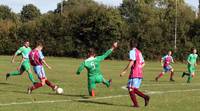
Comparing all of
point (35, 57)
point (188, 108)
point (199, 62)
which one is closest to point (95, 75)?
point (35, 57)

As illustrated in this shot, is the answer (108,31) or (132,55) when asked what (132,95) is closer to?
(132,55)

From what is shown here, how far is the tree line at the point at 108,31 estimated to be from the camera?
73312 mm

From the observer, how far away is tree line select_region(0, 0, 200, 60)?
73.3 m

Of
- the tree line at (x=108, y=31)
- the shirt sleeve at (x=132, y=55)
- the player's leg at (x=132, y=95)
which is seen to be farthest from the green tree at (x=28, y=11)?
the shirt sleeve at (x=132, y=55)

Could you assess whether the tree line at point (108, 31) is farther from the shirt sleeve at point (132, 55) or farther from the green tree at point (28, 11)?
the shirt sleeve at point (132, 55)

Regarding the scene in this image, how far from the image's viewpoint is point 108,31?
74.1 meters

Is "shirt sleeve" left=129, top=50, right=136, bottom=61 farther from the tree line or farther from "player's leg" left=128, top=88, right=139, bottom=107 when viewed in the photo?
the tree line

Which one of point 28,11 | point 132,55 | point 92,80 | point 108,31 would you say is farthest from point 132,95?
point 28,11

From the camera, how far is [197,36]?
7275cm

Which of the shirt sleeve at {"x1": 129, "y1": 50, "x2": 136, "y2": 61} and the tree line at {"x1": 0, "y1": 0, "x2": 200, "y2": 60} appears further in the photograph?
the tree line at {"x1": 0, "y1": 0, "x2": 200, "y2": 60}

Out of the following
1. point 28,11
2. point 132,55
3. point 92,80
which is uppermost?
point 28,11

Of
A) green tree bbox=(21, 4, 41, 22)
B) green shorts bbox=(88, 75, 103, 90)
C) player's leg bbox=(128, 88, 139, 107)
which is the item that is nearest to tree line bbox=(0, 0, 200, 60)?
green tree bbox=(21, 4, 41, 22)

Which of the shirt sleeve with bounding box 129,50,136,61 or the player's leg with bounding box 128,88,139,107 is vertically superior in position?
the shirt sleeve with bounding box 129,50,136,61

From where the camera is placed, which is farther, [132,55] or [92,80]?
[92,80]
